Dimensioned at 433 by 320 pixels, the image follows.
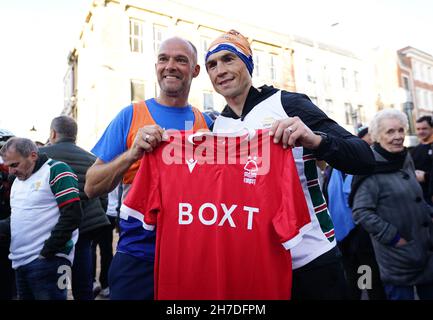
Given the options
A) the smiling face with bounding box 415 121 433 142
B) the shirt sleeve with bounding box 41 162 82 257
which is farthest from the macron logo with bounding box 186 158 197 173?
the smiling face with bounding box 415 121 433 142

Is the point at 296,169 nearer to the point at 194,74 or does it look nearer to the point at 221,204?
the point at 221,204

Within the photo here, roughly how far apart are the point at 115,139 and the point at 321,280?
136 centimetres

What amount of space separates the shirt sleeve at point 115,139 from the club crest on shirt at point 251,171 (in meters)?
0.74

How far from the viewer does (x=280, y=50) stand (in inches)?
893

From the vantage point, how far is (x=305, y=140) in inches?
63.8

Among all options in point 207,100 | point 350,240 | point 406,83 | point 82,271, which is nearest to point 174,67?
point 82,271

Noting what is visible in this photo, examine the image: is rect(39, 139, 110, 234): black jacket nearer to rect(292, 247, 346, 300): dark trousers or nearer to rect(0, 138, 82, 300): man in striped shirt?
rect(0, 138, 82, 300): man in striped shirt

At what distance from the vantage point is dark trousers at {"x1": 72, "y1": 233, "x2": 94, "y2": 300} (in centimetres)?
356

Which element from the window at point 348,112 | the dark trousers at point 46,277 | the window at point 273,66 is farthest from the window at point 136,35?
the window at point 348,112

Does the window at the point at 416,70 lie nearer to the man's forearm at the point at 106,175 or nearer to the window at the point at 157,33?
the window at the point at 157,33

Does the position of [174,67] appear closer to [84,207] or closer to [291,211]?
[291,211]

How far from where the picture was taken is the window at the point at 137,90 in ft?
54.7
